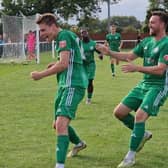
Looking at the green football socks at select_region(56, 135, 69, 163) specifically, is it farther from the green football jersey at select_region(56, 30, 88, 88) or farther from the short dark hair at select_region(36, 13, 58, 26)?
the short dark hair at select_region(36, 13, 58, 26)

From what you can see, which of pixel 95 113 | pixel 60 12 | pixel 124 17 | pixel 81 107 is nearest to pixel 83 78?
pixel 95 113

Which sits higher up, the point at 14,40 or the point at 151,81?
the point at 151,81

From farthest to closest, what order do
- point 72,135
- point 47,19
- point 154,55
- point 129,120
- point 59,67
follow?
1. point 129,120
2. point 72,135
3. point 154,55
4. point 47,19
5. point 59,67

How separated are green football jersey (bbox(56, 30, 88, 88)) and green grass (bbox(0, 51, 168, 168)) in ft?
3.84

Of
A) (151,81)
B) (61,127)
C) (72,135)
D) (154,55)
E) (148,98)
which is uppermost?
(154,55)

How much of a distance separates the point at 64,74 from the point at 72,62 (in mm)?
183

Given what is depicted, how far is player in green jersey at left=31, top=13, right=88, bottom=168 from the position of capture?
21.4ft

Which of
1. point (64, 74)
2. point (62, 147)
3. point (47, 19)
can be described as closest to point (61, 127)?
point (62, 147)

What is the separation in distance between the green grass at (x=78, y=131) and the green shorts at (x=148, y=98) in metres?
0.77

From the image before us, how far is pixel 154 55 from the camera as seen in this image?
7062mm

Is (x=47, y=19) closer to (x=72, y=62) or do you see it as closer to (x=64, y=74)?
(x=72, y=62)

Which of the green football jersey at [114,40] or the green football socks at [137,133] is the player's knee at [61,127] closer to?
the green football socks at [137,133]

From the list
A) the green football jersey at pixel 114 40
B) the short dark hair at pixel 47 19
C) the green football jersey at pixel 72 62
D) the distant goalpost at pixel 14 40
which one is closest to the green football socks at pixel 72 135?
the green football jersey at pixel 72 62

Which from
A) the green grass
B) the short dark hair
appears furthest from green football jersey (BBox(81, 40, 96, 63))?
the short dark hair
